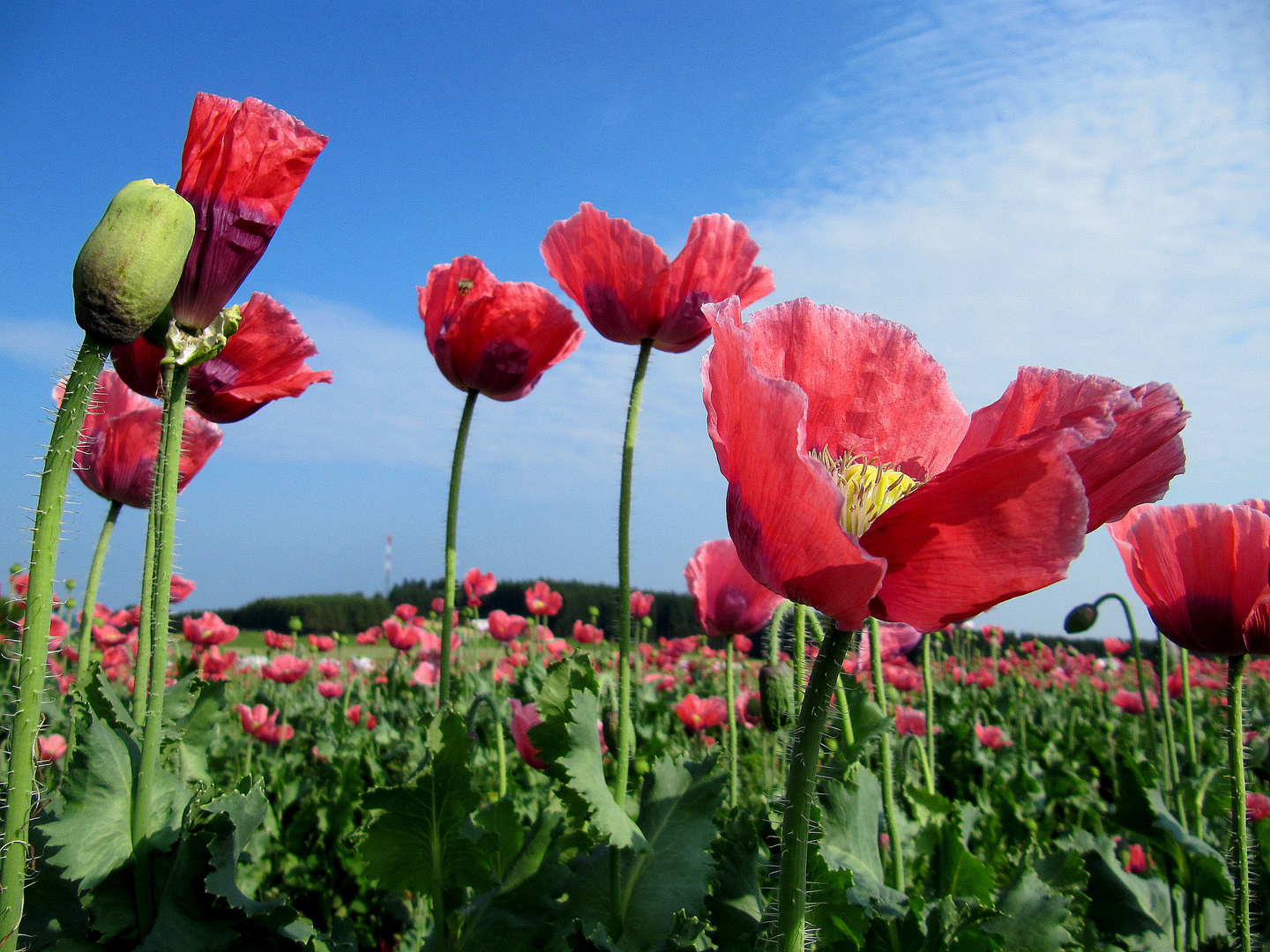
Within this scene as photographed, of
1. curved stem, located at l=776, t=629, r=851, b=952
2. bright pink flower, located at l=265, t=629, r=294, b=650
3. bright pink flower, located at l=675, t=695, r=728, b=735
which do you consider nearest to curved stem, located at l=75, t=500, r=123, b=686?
curved stem, located at l=776, t=629, r=851, b=952

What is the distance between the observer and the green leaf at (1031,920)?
1.53m

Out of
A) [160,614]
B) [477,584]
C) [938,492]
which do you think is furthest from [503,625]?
[938,492]

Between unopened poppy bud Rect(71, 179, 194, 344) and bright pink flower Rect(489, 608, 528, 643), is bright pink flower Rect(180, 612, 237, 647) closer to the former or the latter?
bright pink flower Rect(489, 608, 528, 643)

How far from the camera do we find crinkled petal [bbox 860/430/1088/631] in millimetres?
643

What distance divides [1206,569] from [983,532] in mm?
1092

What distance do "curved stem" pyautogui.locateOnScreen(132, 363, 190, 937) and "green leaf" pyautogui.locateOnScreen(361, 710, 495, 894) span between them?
1.11 ft

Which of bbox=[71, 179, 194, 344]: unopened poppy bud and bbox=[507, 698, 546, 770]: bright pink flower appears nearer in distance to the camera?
bbox=[71, 179, 194, 344]: unopened poppy bud

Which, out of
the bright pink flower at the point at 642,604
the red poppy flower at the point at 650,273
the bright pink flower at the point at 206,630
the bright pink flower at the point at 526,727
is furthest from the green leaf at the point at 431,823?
the bright pink flower at the point at 642,604

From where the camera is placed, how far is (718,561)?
288 cm

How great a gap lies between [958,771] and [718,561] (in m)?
3.13

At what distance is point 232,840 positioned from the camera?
1255mm

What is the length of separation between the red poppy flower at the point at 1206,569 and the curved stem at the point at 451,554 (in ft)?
4.10

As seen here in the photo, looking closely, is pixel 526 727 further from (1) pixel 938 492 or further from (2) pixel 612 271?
(1) pixel 938 492

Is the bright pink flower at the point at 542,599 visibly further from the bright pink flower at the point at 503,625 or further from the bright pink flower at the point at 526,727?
the bright pink flower at the point at 526,727
